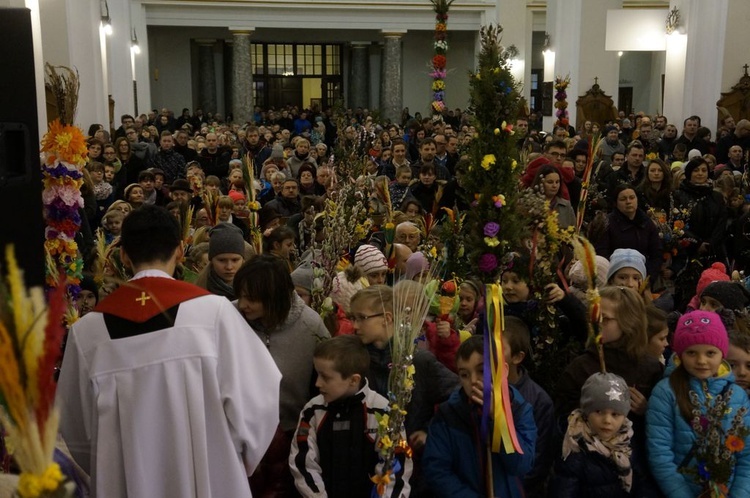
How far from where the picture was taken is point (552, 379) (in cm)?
488

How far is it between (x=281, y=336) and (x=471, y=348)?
2.78 ft

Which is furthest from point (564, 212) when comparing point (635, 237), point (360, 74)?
point (360, 74)

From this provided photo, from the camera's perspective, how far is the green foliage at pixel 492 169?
12.7 feet

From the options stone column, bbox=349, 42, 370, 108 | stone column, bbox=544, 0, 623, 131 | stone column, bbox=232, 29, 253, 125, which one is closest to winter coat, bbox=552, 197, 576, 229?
stone column, bbox=544, 0, 623, 131

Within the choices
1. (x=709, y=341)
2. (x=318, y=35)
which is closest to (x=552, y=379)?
(x=709, y=341)

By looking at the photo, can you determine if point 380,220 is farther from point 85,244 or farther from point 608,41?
point 608,41

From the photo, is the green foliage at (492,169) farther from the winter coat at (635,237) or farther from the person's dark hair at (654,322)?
the winter coat at (635,237)

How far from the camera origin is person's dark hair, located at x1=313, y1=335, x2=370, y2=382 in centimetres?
351

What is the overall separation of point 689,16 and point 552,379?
1315cm

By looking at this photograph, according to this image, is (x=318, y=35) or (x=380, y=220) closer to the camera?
(x=380, y=220)

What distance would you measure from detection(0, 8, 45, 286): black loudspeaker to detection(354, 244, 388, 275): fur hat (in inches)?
69.2

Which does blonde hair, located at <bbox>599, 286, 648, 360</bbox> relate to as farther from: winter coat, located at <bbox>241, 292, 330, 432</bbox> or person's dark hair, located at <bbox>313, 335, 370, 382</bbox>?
winter coat, located at <bbox>241, 292, 330, 432</bbox>

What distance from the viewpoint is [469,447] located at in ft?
11.8

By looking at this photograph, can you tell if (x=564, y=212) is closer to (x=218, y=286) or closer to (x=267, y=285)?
(x=218, y=286)
